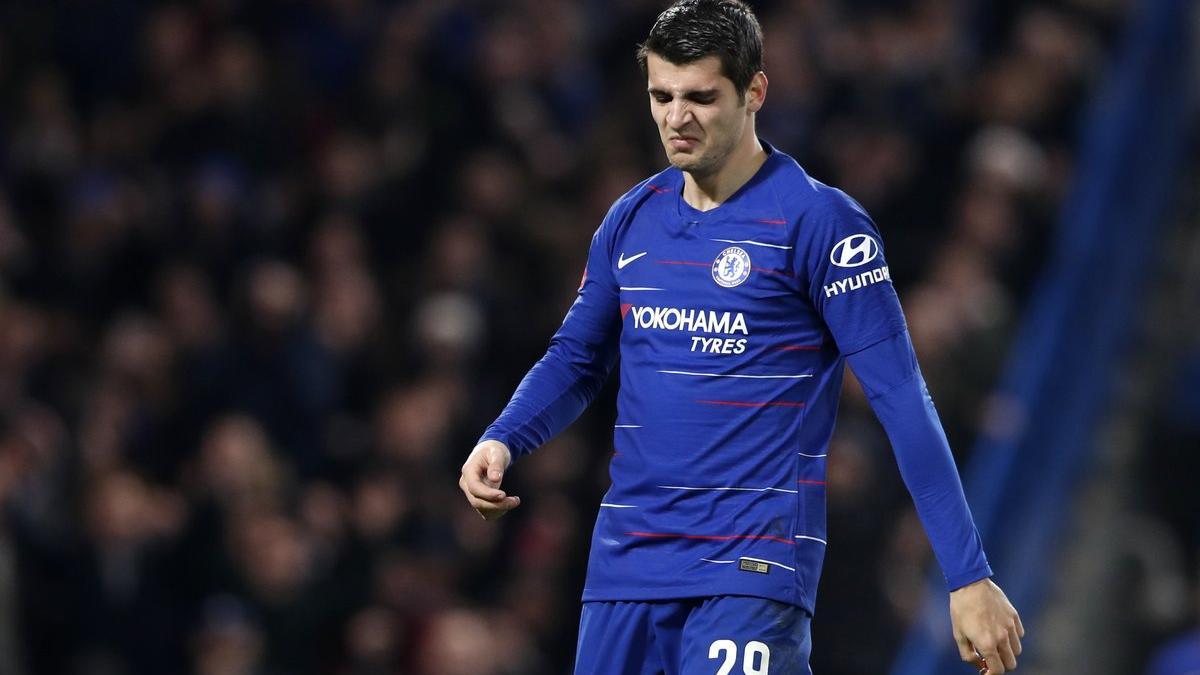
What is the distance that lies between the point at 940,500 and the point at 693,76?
1052 mm

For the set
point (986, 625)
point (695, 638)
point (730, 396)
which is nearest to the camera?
point (986, 625)

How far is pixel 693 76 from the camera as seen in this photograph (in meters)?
4.27

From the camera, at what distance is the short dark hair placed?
4277 mm

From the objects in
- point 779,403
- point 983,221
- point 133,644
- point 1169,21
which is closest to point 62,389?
point 133,644

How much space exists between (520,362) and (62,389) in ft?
7.40

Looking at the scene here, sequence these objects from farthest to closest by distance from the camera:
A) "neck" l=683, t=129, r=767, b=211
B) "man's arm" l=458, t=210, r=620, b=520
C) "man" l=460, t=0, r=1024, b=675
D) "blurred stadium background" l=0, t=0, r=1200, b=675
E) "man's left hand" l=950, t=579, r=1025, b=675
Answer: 1. "blurred stadium background" l=0, t=0, r=1200, b=675
2. "man's arm" l=458, t=210, r=620, b=520
3. "neck" l=683, t=129, r=767, b=211
4. "man" l=460, t=0, r=1024, b=675
5. "man's left hand" l=950, t=579, r=1025, b=675

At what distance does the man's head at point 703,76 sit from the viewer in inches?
168

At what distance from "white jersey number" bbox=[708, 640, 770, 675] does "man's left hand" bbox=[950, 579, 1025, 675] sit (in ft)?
1.35

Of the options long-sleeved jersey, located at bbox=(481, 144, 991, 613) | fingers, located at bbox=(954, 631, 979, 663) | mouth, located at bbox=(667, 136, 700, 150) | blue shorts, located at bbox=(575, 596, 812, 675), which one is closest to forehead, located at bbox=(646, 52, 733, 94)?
mouth, located at bbox=(667, 136, 700, 150)

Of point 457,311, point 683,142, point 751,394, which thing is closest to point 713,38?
point 683,142

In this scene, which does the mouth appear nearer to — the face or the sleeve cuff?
the face

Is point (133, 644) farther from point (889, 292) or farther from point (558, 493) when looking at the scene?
point (889, 292)

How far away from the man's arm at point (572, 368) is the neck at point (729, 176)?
25 centimetres

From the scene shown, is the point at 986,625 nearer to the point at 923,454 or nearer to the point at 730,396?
the point at 923,454
